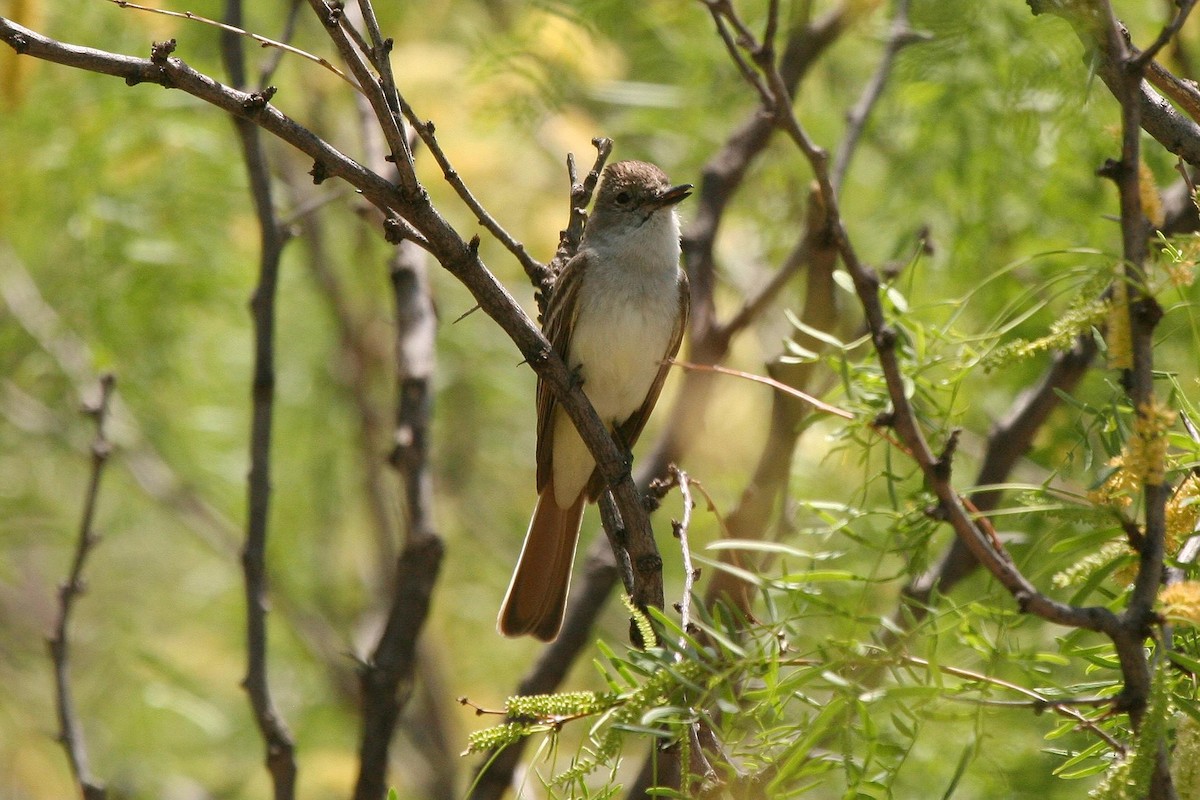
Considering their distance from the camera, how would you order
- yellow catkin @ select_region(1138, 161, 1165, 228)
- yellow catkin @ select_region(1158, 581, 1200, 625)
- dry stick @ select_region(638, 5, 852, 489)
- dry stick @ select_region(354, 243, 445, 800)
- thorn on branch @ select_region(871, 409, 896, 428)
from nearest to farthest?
yellow catkin @ select_region(1158, 581, 1200, 625)
thorn on branch @ select_region(871, 409, 896, 428)
yellow catkin @ select_region(1138, 161, 1165, 228)
dry stick @ select_region(354, 243, 445, 800)
dry stick @ select_region(638, 5, 852, 489)

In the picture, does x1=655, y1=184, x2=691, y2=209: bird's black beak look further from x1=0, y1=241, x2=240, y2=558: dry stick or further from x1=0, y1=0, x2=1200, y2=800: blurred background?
x1=0, y1=241, x2=240, y2=558: dry stick

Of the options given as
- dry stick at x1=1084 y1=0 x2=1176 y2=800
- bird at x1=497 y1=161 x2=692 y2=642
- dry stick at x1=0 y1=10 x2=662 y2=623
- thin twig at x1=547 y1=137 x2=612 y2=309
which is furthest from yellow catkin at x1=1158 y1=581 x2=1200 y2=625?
bird at x1=497 y1=161 x2=692 y2=642

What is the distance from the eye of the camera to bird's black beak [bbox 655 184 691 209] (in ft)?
14.9

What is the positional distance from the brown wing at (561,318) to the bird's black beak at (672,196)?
0.38 metres

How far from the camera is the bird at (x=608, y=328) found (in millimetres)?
4488

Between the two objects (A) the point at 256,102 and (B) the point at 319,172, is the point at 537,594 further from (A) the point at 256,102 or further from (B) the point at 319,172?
(A) the point at 256,102

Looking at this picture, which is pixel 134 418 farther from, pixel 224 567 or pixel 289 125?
pixel 289 125

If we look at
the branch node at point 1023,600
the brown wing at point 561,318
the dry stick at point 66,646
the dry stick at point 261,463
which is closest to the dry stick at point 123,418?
the dry stick at point 66,646

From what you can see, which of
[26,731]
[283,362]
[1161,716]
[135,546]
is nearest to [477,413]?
[283,362]

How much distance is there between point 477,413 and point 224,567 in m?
1.69

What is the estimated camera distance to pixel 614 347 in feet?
14.8

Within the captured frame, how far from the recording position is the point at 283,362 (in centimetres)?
690

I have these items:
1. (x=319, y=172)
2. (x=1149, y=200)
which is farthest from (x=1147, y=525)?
(x=319, y=172)

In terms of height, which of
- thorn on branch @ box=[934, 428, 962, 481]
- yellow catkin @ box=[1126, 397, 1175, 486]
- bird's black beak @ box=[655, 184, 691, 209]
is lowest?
yellow catkin @ box=[1126, 397, 1175, 486]
